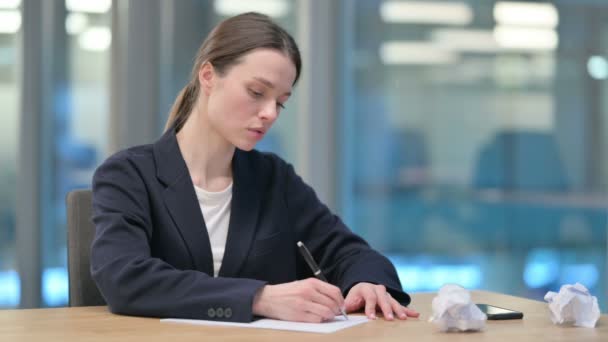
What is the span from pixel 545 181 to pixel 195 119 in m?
2.86

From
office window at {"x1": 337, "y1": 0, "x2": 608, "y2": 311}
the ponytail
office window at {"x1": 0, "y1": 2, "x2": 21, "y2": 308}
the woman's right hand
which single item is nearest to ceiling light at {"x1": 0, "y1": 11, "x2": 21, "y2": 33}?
office window at {"x1": 0, "y1": 2, "x2": 21, "y2": 308}

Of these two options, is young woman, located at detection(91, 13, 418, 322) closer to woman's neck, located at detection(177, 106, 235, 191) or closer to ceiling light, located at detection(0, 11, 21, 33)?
woman's neck, located at detection(177, 106, 235, 191)

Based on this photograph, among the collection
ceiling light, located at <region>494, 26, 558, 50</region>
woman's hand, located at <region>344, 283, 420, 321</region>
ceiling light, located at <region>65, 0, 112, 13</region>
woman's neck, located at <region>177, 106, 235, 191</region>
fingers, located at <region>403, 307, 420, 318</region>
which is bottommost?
fingers, located at <region>403, 307, 420, 318</region>

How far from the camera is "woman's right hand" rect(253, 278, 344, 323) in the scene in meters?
1.70

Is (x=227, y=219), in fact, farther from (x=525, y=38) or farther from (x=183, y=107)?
(x=525, y=38)

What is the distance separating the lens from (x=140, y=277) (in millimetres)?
1800

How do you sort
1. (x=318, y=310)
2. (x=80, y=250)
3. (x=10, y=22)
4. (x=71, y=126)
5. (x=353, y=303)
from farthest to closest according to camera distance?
(x=71, y=126)
(x=10, y=22)
(x=80, y=250)
(x=353, y=303)
(x=318, y=310)

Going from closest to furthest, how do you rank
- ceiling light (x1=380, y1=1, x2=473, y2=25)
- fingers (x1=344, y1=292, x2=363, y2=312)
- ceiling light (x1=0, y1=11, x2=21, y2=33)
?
fingers (x1=344, y1=292, x2=363, y2=312) < ceiling light (x1=0, y1=11, x2=21, y2=33) < ceiling light (x1=380, y1=1, x2=473, y2=25)

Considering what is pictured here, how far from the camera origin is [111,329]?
161 cm

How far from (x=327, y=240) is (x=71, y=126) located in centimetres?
225

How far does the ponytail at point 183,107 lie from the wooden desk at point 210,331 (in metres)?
0.62

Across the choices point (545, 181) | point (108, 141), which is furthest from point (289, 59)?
point (545, 181)

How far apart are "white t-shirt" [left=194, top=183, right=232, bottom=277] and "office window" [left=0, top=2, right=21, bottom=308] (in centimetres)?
222

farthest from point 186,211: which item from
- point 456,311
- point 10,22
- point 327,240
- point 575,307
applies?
point 10,22
